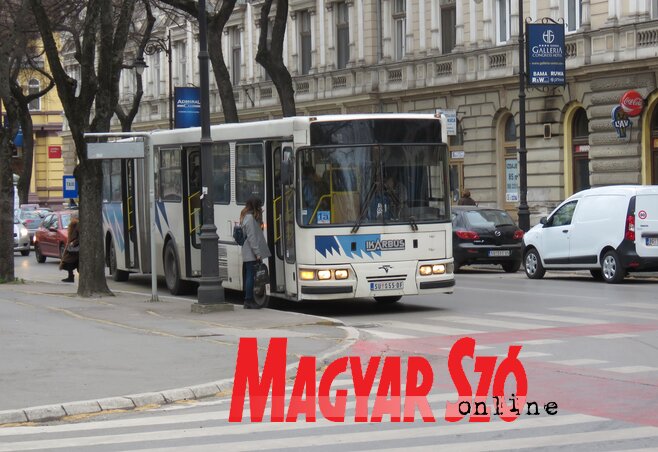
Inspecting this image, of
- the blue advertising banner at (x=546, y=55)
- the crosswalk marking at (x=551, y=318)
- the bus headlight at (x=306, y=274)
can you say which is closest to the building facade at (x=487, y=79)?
the blue advertising banner at (x=546, y=55)

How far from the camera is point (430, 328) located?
1878 centimetres

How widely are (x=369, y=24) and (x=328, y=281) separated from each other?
33.8 meters

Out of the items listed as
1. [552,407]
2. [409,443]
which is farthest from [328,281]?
[409,443]

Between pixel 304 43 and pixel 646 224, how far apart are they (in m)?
33.3

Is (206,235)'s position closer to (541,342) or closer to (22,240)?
(541,342)

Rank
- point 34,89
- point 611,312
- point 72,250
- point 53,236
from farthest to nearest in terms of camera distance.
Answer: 1. point 34,89
2. point 53,236
3. point 72,250
4. point 611,312

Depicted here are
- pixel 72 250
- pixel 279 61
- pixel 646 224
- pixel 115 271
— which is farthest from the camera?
pixel 279 61

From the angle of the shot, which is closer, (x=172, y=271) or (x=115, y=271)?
(x=172, y=271)

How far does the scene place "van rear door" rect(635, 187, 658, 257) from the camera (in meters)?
26.6

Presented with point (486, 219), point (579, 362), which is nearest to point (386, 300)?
point (579, 362)

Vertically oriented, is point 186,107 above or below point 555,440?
above

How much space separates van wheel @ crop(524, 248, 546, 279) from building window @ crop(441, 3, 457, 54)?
1979 centimetres

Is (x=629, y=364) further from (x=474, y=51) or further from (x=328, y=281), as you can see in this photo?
(x=474, y=51)

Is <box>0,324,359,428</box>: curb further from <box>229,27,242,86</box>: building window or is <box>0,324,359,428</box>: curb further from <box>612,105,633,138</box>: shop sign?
<box>229,27,242,86</box>: building window
